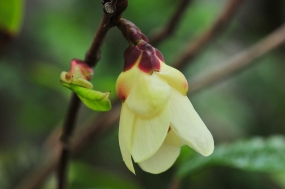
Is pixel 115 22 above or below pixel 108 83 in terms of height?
above

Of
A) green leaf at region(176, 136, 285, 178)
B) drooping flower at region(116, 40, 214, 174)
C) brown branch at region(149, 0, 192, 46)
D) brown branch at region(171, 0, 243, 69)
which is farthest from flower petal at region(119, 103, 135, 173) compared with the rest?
brown branch at region(171, 0, 243, 69)

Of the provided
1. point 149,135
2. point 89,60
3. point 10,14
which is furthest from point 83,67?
point 10,14

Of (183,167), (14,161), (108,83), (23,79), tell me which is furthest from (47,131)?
(183,167)

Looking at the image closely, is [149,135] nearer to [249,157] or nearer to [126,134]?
[126,134]

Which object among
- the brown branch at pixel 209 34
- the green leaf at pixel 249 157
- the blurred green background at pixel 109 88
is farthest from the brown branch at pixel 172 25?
the green leaf at pixel 249 157

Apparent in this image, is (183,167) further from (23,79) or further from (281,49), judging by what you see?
(281,49)

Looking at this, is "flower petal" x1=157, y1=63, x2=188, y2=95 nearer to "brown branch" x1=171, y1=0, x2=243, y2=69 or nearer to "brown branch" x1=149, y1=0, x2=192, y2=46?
"brown branch" x1=149, y1=0, x2=192, y2=46
